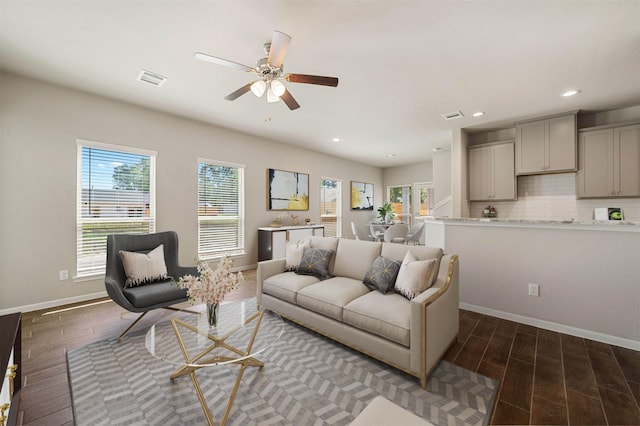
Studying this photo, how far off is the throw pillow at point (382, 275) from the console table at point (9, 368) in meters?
2.31

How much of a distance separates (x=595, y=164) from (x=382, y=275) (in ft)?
13.6

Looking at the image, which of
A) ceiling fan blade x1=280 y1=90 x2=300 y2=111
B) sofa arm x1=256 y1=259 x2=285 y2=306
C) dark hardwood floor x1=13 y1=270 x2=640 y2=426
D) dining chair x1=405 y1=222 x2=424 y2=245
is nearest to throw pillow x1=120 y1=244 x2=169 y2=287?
dark hardwood floor x1=13 y1=270 x2=640 y2=426

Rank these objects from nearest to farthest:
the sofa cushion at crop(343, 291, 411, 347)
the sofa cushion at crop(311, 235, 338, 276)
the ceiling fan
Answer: the sofa cushion at crop(343, 291, 411, 347) < the ceiling fan < the sofa cushion at crop(311, 235, 338, 276)

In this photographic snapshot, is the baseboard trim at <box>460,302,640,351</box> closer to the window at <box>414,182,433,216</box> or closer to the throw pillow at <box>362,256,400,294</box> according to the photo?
the throw pillow at <box>362,256,400,294</box>

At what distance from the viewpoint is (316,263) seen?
304 centimetres

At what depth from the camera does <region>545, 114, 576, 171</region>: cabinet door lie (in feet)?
13.4

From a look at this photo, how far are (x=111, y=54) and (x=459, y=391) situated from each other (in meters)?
4.20

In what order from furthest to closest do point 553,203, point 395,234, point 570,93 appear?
point 395,234, point 553,203, point 570,93

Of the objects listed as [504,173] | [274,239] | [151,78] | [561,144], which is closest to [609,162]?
[561,144]

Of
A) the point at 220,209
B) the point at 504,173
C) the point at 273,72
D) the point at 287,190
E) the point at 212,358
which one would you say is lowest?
the point at 212,358

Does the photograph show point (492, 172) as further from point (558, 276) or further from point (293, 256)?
point (293, 256)

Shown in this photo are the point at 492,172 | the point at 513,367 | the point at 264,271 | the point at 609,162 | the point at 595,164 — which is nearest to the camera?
the point at 513,367

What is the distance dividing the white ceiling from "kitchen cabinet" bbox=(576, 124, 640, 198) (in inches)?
16.7

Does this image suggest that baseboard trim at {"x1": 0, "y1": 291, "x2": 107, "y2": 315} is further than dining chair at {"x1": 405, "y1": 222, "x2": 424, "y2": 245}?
No
